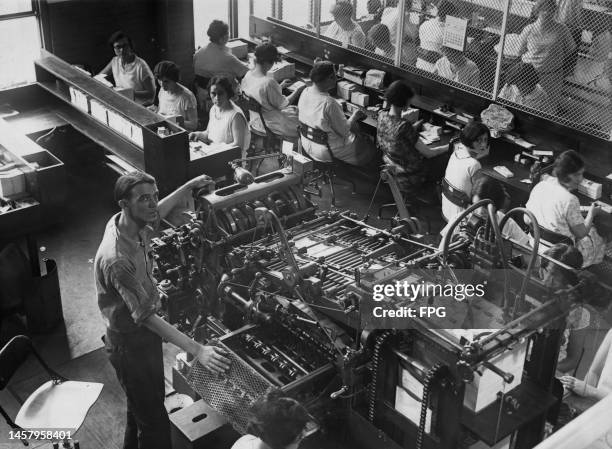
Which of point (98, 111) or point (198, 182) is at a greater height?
point (198, 182)

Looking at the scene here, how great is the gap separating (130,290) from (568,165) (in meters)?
2.94

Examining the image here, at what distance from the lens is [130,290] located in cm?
374

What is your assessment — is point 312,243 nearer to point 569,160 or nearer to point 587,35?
point 569,160

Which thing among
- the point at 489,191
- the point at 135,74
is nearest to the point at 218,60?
the point at 135,74

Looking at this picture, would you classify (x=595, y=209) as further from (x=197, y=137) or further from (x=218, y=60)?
(x=218, y=60)

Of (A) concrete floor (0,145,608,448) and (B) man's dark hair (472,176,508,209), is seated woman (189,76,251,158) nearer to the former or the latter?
(A) concrete floor (0,145,608,448)

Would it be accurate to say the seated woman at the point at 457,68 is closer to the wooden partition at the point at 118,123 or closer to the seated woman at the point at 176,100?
the seated woman at the point at 176,100

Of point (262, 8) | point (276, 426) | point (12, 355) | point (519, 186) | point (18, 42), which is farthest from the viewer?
point (262, 8)

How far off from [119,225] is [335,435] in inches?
59.4

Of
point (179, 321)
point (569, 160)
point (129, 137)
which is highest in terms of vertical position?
point (569, 160)

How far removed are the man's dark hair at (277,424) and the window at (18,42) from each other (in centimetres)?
605

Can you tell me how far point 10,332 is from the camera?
5.43 metres

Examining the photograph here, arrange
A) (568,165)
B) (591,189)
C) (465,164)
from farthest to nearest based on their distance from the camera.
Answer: (591,189) < (465,164) < (568,165)

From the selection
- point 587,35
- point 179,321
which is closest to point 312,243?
point 179,321
